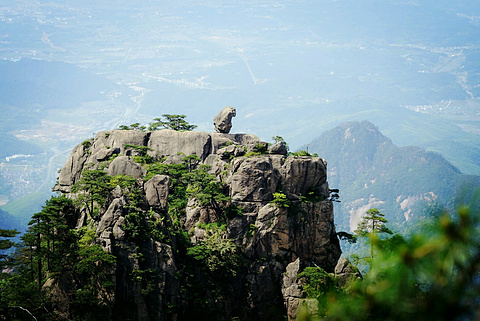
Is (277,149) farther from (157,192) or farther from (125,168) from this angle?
(125,168)

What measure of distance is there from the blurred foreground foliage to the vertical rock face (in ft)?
79.7

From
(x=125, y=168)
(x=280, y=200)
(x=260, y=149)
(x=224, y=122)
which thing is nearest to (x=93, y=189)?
(x=125, y=168)

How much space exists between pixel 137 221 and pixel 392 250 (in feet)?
85.4

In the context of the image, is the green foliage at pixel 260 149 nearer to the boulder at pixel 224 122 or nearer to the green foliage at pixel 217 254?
the green foliage at pixel 217 254

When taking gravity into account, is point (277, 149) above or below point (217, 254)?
above

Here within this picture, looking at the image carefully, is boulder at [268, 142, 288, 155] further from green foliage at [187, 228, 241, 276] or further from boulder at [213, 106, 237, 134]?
boulder at [213, 106, 237, 134]

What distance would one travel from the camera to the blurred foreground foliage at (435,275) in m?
5.20

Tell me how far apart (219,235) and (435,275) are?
109ft

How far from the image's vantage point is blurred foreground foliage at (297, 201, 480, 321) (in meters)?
5.20

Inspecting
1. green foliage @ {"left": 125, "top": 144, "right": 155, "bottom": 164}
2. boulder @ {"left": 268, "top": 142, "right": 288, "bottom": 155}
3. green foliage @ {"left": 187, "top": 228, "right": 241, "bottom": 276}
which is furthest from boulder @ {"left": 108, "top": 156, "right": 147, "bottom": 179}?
boulder @ {"left": 268, "top": 142, "right": 288, "bottom": 155}

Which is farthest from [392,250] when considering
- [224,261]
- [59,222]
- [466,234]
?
[224,261]

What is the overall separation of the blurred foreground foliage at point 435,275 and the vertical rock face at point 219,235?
24279 millimetres

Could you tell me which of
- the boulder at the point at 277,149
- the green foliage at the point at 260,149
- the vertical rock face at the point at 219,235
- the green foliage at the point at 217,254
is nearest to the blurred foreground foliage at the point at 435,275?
the vertical rock face at the point at 219,235

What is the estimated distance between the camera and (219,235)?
3781cm
